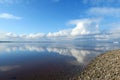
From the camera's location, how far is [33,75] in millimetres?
35156

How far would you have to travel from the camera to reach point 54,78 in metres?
32.2

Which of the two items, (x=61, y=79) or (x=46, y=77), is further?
(x=46, y=77)

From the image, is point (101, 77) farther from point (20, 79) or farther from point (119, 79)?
point (20, 79)

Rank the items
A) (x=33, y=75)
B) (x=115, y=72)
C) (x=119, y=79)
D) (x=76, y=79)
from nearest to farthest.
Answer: (x=119, y=79) → (x=115, y=72) → (x=76, y=79) → (x=33, y=75)

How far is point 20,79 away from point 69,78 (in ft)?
29.0

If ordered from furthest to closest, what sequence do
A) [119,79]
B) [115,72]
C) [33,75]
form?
1. [33,75]
2. [115,72]
3. [119,79]

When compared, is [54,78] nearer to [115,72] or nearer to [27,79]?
[27,79]

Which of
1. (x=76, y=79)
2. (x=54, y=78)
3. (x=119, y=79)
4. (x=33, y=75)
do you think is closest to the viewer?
(x=119, y=79)

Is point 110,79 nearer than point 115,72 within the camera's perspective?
Yes

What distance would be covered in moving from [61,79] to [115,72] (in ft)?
32.2

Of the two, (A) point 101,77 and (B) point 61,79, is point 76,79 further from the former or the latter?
(A) point 101,77

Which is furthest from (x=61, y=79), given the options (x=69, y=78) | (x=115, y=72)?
(x=115, y=72)

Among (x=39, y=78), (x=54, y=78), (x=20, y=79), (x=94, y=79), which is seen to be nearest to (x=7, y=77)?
(x=20, y=79)

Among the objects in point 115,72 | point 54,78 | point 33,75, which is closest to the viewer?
point 115,72
